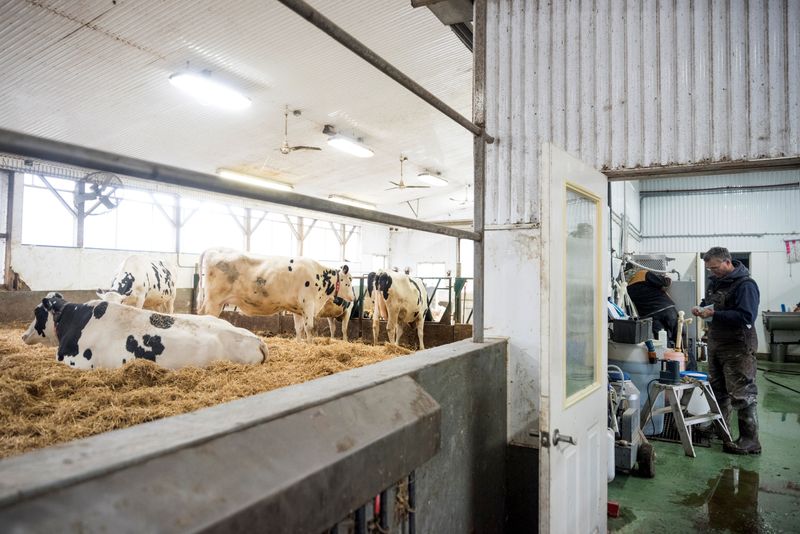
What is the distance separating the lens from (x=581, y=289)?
261 cm

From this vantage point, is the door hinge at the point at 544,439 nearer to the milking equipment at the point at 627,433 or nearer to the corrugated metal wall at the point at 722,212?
the milking equipment at the point at 627,433

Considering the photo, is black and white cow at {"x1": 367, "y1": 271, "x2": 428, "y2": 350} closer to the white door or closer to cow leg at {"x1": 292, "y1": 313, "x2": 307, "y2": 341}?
cow leg at {"x1": 292, "y1": 313, "x2": 307, "y2": 341}

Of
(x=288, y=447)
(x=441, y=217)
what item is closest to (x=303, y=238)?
(x=441, y=217)

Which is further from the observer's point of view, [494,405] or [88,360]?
[88,360]

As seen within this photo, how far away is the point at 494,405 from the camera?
102 inches

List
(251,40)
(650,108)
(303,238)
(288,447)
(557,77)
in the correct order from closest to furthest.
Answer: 1. (288,447)
2. (650,108)
3. (557,77)
4. (251,40)
5. (303,238)

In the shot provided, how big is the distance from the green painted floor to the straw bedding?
2.35 metres

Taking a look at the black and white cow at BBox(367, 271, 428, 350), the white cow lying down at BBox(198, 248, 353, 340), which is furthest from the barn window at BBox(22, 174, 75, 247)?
the black and white cow at BBox(367, 271, 428, 350)

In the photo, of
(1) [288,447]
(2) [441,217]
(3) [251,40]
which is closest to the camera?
(1) [288,447]

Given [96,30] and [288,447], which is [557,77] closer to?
[288,447]

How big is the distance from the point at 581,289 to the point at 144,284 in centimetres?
784

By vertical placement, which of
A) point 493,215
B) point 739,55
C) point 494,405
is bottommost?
point 494,405

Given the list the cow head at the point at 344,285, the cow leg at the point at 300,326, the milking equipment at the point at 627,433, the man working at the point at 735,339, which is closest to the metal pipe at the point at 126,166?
the milking equipment at the point at 627,433

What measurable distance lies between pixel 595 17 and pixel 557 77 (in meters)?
0.42
